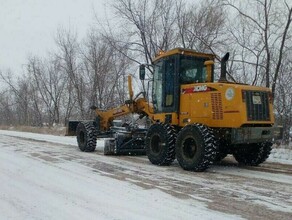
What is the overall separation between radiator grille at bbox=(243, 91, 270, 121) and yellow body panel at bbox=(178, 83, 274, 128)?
0.31ft

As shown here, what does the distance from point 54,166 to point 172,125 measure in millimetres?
3156

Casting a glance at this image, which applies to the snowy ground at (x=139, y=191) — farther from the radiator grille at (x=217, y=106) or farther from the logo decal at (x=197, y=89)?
the logo decal at (x=197, y=89)

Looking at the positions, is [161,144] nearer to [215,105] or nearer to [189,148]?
[189,148]

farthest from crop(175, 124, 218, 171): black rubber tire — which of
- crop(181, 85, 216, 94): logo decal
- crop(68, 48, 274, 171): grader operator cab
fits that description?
crop(181, 85, 216, 94): logo decal

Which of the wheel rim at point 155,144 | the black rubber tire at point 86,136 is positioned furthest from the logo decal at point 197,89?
the black rubber tire at point 86,136

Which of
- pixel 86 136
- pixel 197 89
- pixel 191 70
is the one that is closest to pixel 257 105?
pixel 197 89

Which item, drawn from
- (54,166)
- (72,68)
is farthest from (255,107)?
(72,68)

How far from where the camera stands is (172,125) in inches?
423

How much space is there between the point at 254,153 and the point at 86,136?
19.8 feet

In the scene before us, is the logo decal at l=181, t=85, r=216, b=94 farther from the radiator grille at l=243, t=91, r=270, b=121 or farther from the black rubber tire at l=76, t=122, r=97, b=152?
the black rubber tire at l=76, t=122, r=97, b=152

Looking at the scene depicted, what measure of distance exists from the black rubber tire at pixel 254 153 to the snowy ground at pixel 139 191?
0.29m

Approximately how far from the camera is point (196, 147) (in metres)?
9.41

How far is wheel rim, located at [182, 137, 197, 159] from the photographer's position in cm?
963

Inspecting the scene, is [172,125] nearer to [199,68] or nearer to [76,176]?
[199,68]
